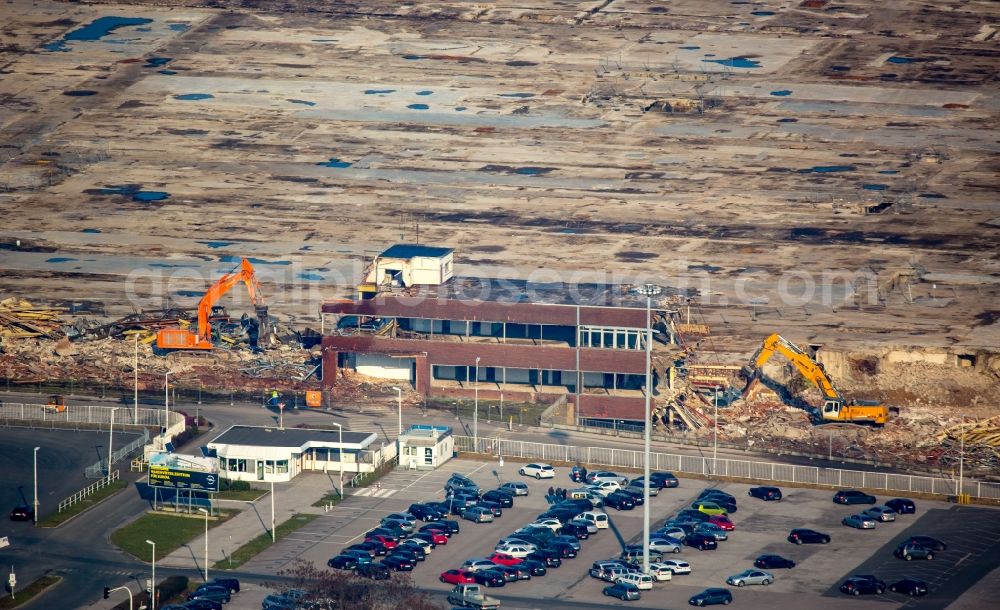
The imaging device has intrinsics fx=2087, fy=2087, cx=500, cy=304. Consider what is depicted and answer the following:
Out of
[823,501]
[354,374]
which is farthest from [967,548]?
[354,374]

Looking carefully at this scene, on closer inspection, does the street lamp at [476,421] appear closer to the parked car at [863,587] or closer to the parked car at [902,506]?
the parked car at [902,506]

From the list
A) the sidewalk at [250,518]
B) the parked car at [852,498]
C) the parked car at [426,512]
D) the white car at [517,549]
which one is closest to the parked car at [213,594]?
the sidewalk at [250,518]

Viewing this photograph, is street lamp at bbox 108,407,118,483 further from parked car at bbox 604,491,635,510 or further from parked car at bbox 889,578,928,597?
parked car at bbox 889,578,928,597

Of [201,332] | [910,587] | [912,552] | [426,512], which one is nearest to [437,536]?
[426,512]

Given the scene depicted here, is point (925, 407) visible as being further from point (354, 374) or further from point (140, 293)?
point (140, 293)

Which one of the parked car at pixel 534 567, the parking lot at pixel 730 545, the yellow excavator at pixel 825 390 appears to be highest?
the yellow excavator at pixel 825 390
